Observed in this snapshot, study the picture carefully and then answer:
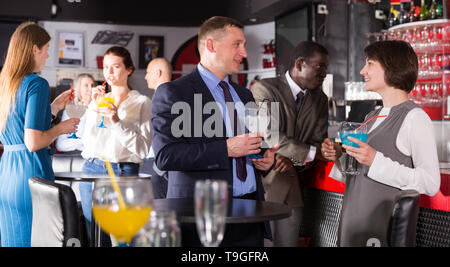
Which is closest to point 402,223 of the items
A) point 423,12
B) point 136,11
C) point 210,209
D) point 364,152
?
point 364,152

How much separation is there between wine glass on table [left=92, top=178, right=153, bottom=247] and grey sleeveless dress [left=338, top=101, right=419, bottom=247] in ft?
4.39

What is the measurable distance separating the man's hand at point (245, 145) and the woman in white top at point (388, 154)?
17.5 inches

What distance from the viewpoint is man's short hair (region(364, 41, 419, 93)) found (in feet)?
8.01

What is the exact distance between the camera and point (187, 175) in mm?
2332

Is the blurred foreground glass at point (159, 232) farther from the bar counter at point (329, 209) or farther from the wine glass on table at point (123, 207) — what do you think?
the bar counter at point (329, 209)

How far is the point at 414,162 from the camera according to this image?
2301 mm

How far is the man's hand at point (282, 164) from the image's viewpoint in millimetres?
3292

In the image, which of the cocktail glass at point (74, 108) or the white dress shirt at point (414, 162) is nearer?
the white dress shirt at point (414, 162)

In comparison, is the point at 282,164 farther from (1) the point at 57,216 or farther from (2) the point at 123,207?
(2) the point at 123,207

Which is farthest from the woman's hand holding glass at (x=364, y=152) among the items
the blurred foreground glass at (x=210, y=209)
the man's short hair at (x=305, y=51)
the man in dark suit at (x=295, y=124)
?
the man's short hair at (x=305, y=51)

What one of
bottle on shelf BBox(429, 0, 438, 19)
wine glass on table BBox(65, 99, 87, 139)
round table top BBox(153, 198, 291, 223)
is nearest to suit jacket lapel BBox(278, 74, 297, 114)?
wine glass on table BBox(65, 99, 87, 139)

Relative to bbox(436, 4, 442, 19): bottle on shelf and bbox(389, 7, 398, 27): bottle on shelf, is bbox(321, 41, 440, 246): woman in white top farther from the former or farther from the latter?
bbox(389, 7, 398, 27): bottle on shelf

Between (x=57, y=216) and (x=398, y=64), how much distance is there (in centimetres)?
161
